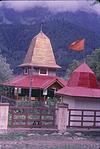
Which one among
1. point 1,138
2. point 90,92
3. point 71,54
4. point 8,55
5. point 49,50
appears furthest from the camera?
point 8,55

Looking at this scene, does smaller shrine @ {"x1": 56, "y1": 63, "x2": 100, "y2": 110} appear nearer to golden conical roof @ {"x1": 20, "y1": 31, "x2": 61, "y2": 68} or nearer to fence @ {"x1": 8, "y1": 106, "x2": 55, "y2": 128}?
fence @ {"x1": 8, "y1": 106, "x2": 55, "y2": 128}

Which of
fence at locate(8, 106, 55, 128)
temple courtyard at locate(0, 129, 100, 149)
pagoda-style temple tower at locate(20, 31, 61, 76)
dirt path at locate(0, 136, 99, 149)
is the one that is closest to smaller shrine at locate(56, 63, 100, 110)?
fence at locate(8, 106, 55, 128)

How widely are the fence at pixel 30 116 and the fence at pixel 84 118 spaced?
109 cm

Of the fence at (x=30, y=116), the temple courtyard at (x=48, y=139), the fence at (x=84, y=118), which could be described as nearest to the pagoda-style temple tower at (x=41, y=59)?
the fence at (x=84, y=118)

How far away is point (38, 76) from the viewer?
134 feet

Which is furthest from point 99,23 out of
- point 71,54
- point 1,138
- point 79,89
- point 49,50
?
point 1,138

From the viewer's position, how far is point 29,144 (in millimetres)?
16875

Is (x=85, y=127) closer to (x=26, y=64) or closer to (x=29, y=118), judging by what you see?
(x=29, y=118)

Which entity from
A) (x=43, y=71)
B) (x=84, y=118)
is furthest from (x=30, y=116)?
(x=43, y=71)

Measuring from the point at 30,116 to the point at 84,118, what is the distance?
296 cm

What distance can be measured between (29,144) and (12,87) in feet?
80.4

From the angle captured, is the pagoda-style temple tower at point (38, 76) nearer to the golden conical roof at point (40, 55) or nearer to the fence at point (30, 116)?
the golden conical roof at point (40, 55)

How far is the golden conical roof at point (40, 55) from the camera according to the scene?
42.2 m

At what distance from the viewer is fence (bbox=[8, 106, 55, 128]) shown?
20406mm
